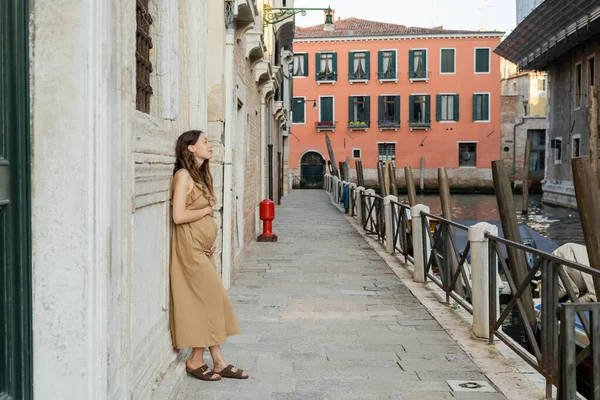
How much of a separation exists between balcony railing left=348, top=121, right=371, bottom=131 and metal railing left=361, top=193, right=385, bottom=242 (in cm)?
2720

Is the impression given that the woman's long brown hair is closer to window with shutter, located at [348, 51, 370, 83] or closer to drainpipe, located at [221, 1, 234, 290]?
drainpipe, located at [221, 1, 234, 290]

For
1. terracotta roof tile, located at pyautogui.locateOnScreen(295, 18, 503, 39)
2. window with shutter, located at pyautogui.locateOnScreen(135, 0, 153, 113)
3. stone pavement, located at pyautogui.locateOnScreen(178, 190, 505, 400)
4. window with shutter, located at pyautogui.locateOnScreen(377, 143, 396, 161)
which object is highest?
terracotta roof tile, located at pyautogui.locateOnScreen(295, 18, 503, 39)

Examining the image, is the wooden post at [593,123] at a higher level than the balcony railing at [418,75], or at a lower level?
lower

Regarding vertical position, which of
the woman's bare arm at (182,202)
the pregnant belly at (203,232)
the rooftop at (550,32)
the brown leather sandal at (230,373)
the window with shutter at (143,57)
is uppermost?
the rooftop at (550,32)

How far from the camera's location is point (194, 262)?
4.06m

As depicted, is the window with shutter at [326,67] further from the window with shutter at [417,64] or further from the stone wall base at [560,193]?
the stone wall base at [560,193]

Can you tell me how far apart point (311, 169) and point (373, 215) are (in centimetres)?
2895

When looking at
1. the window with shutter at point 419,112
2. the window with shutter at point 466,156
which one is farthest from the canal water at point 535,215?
the window with shutter at point 419,112

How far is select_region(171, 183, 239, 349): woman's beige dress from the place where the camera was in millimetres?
4062

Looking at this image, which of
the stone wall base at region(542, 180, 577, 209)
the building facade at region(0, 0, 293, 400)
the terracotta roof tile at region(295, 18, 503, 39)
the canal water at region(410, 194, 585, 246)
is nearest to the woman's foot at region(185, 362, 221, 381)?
the building facade at region(0, 0, 293, 400)

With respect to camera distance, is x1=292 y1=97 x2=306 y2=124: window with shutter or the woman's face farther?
x1=292 y1=97 x2=306 y2=124: window with shutter

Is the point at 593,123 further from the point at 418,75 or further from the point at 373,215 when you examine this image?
the point at 418,75

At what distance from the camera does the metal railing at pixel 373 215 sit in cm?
1284

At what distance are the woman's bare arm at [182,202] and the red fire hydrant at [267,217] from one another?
7941 millimetres
